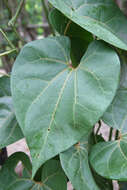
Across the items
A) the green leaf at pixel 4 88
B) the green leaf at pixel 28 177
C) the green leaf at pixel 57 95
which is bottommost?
the green leaf at pixel 28 177

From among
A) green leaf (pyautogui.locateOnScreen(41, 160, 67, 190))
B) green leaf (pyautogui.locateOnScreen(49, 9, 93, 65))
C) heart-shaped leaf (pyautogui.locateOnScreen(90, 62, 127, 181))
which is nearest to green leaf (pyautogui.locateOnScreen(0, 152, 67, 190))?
green leaf (pyautogui.locateOnScreen(41, 160, 67, 190))

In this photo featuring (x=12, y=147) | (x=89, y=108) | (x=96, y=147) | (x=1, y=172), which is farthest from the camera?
(x=12, y=147)

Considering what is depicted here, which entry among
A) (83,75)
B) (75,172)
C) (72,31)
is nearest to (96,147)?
(75,172)

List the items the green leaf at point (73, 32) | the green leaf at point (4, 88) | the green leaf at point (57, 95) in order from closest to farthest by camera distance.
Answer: the green leaf at point (57, 95), the green leaf at point (73, 32), the green leaf at point (4, 88)

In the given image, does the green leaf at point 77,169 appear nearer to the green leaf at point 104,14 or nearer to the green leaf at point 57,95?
the green leaf at point 57,95

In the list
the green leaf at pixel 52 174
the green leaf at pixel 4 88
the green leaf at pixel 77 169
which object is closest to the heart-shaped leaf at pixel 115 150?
the green leaf at pixel 77 169

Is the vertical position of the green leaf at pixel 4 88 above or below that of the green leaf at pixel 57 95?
below

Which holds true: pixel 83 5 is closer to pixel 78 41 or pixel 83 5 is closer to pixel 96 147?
pixel 78 41

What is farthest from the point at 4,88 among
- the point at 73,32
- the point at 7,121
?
the point at 73,32
